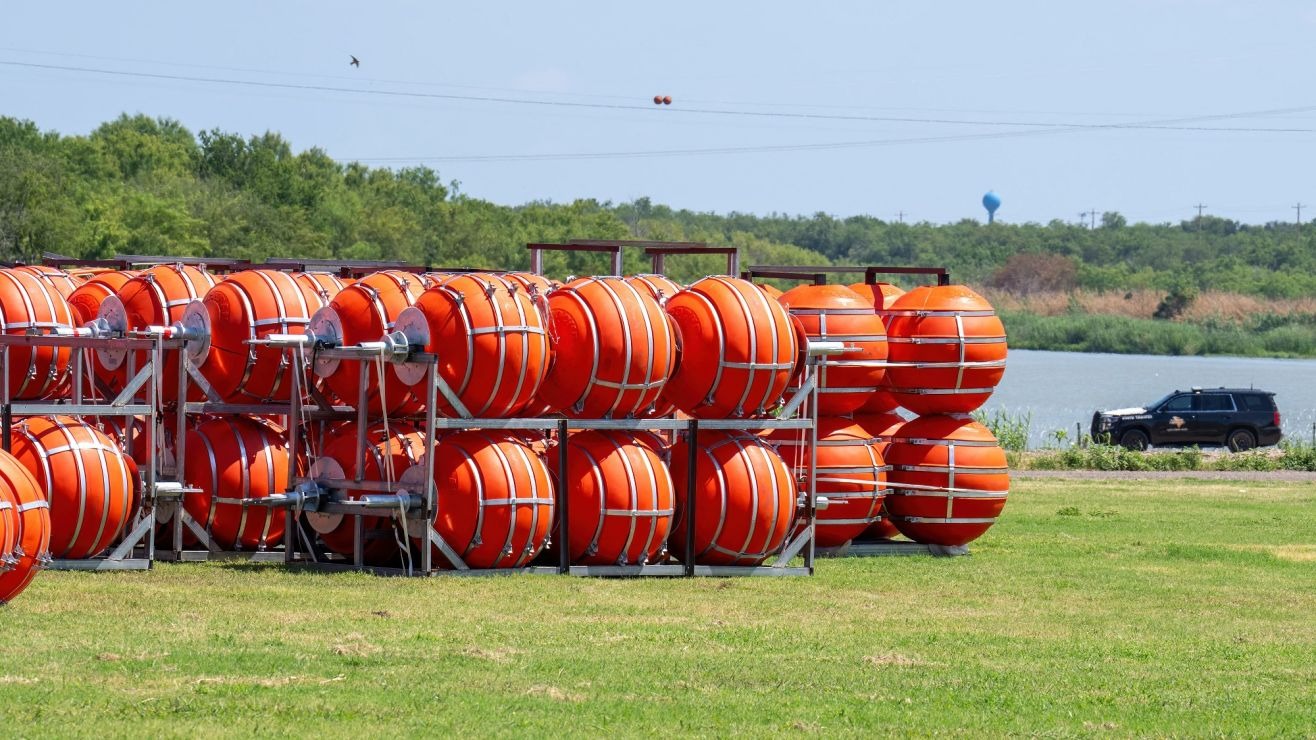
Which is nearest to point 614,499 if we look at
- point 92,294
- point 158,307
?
point 158,307

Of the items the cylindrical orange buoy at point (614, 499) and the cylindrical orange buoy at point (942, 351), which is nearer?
the cylindrical orange buoy at point (614, 499)

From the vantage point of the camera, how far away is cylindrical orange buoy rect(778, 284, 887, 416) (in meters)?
21.1

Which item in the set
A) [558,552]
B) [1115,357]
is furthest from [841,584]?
[1115,357]

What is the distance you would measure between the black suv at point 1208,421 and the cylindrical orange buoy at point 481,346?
3146 centimetres

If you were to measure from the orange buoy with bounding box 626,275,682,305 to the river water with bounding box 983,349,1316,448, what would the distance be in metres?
27.2

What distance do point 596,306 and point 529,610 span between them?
137 inches

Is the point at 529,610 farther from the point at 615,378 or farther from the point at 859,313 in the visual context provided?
the point at 859,313

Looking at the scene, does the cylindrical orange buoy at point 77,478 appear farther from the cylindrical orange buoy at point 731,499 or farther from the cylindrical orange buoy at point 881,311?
the cylindrical orange buoy at point 881,311

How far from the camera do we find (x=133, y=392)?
59.7 feet

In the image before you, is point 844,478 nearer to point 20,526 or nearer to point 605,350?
point 605,350

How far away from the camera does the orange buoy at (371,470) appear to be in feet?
60.2

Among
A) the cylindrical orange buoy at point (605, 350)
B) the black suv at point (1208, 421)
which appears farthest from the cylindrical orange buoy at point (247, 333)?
the black suv at point (1208, 421)

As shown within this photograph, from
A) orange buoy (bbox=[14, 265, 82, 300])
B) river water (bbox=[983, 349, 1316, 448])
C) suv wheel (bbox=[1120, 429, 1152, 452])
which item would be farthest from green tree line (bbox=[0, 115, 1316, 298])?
orange buoy (bbox=[14, 265, 82, 300])

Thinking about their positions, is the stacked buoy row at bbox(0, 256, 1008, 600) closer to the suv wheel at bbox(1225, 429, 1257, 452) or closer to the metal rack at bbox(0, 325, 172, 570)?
the metal rack at bbox(0, 325, 172, 570)
